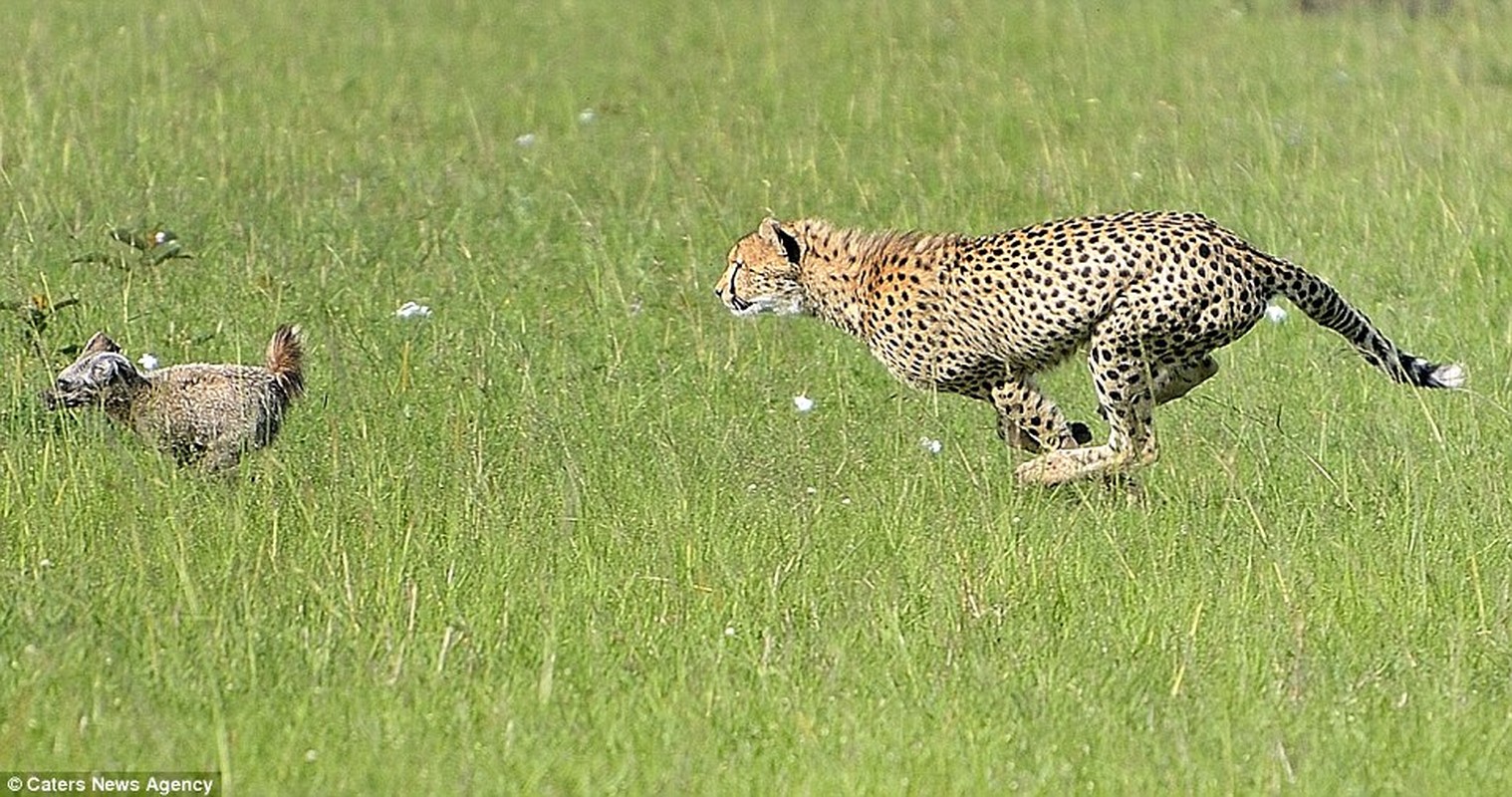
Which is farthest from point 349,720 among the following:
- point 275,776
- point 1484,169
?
point 1484,169

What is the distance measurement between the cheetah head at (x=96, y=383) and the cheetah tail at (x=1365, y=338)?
3.06 metres

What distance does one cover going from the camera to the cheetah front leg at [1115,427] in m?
6.38

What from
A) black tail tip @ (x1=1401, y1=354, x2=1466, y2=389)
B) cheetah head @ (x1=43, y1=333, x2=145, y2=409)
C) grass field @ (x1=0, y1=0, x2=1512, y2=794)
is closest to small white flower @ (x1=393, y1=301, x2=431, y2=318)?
grass field @ (x1=0, y1=0, x2=1512, y2=794)

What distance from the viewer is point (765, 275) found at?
288 inches

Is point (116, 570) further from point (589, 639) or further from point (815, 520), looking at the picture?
point (815, 520)

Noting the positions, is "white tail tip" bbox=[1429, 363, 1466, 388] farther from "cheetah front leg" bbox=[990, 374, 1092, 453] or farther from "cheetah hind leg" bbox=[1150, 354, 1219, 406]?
"cheetah front leg" bbox=[990, 374, 1092, 453]

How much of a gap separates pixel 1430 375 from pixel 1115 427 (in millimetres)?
932

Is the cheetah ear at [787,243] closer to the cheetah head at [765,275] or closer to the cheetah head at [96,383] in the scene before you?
the cheetah head at [765,275]

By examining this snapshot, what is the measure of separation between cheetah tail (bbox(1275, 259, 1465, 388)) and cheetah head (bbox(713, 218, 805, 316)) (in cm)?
152

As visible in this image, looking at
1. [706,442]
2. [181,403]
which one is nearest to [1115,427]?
[706,442]

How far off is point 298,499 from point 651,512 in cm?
84

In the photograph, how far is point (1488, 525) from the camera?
5.86m

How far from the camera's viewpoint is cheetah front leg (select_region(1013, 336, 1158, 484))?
20.9ft

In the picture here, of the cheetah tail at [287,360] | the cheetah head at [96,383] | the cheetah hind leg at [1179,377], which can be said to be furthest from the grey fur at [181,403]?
the cheetah hind leg at [1179,377]
